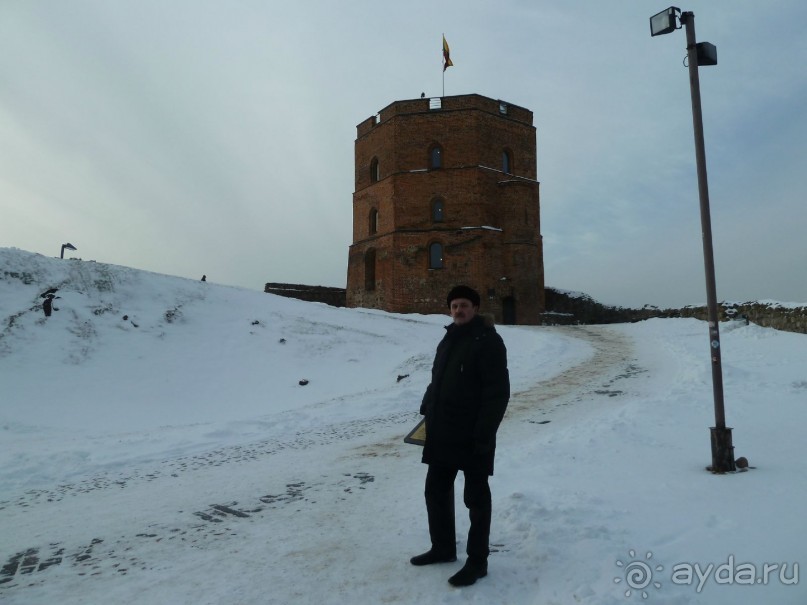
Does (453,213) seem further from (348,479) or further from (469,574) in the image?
(469,574)

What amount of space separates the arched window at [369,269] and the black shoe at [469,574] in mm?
29832

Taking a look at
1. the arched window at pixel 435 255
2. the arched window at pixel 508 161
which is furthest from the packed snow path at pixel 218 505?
the arched window at pixel 508 161

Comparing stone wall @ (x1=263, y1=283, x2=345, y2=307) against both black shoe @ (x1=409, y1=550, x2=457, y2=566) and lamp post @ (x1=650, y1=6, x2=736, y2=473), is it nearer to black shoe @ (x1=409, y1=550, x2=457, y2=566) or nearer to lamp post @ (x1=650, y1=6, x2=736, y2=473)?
lamp post @ (x1=650, y1=6, x2=736, y2=473)

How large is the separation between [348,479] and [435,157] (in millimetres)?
28041

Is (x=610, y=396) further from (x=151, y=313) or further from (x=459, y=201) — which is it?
(x=459, y=201)

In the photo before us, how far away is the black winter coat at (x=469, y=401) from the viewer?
3.46m

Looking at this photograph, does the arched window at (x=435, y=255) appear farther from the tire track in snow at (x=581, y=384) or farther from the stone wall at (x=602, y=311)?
the tire track in snow at (x=581, y=384)

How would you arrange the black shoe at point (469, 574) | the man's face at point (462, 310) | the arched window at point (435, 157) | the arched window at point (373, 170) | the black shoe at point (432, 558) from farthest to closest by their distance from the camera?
the arched window at point (373, 170) < the arched window at point (435, 157) < the man's face at point (462, 310) < the black shoe at point (432, 558) < the black shoe at point (469, 574)

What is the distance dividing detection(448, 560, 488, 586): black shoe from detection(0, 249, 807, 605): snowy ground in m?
0.05

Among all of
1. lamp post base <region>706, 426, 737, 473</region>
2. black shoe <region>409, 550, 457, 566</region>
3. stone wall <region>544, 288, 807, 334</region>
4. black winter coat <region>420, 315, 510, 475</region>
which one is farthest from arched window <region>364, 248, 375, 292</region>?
black shoe <region>409, 550, 457, 566</region>

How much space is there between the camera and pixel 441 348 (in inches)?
152

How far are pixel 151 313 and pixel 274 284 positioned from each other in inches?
654

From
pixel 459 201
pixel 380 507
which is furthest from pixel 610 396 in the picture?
pixel 459 201

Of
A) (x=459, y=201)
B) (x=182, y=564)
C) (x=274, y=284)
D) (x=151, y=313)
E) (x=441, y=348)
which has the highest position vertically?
(x=459, y=201)
